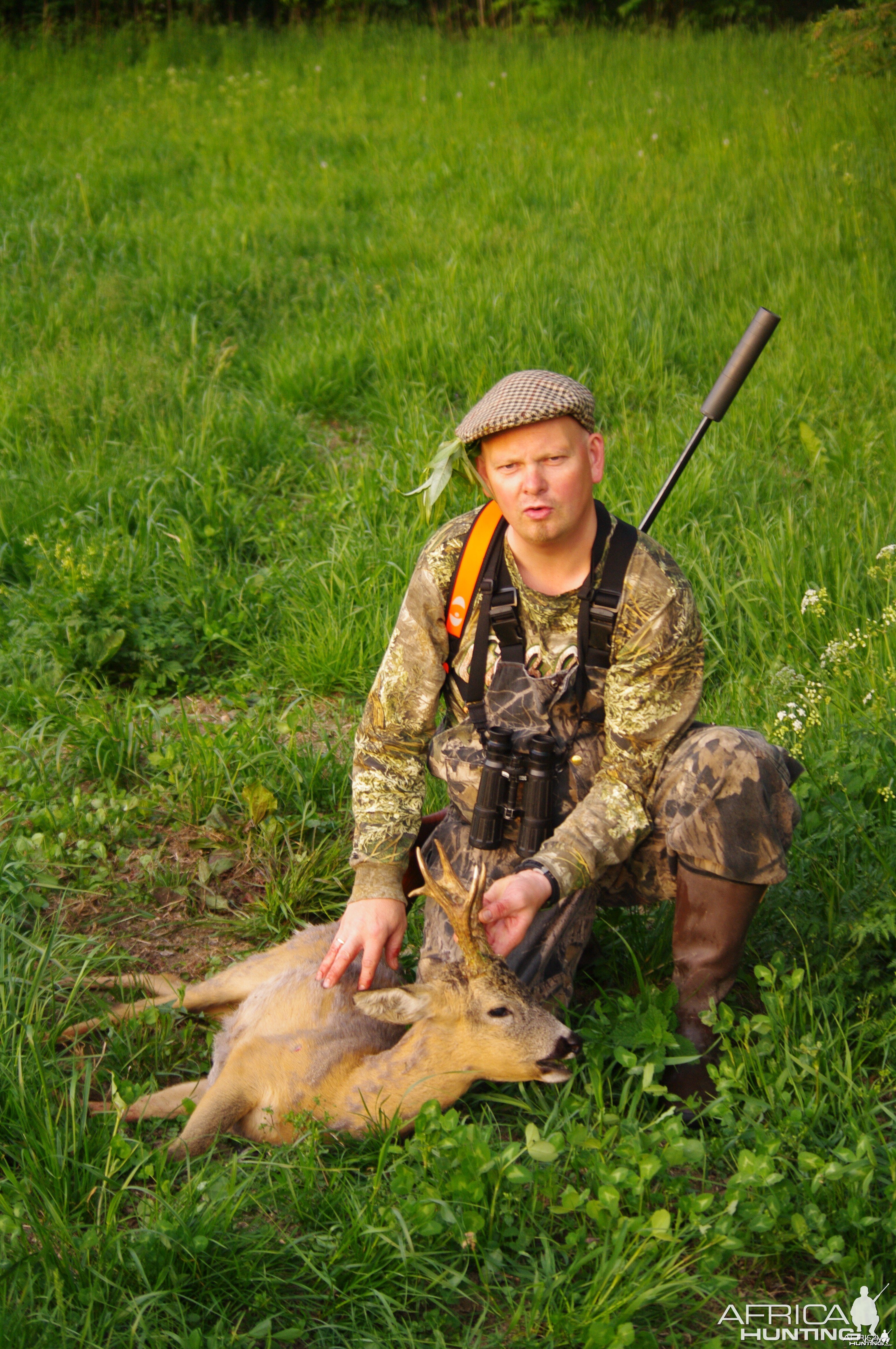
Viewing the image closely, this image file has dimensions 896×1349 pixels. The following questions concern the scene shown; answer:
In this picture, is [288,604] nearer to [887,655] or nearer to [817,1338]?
[887,655]

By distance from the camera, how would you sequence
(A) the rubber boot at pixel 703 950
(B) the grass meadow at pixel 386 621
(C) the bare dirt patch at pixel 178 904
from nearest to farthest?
1. (B) the grass meadow at pixel 386 621
2. (A) the rubber boot at pixel 703 950
3. (C) the bare dirt patch at pixel 178 904

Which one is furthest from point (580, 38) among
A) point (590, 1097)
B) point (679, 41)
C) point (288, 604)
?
point (590, 1097)

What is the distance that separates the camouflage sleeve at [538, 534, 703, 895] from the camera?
10.2 ft

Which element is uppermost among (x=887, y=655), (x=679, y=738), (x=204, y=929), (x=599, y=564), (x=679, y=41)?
(x=679, y=41)

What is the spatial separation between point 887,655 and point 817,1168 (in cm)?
236

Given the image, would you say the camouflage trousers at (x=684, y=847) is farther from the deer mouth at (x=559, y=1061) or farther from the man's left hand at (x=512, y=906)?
the deer mouth at (x=559, y=1061)

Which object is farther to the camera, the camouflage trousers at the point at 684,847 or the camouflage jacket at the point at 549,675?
the camouflage jacket at the point at 549,675

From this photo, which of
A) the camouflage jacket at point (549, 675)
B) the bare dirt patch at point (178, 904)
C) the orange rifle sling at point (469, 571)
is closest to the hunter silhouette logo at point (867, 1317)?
the camouflage jacket at point (549, 675)

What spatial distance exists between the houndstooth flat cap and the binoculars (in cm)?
81

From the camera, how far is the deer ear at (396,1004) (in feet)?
9.27

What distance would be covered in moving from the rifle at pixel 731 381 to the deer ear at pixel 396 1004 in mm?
1553

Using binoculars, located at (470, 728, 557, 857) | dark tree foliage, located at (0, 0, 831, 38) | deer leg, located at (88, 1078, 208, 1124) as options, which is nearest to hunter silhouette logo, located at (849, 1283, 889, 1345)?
binoculars, located at (470, 728, 557, 857)

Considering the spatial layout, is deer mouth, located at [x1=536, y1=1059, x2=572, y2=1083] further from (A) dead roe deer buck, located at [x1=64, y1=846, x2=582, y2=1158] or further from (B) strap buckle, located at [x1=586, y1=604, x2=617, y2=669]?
(B) strap buckle, located at [x1=586, y1=604, x2=617, y2=669]

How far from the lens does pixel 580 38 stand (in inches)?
532
